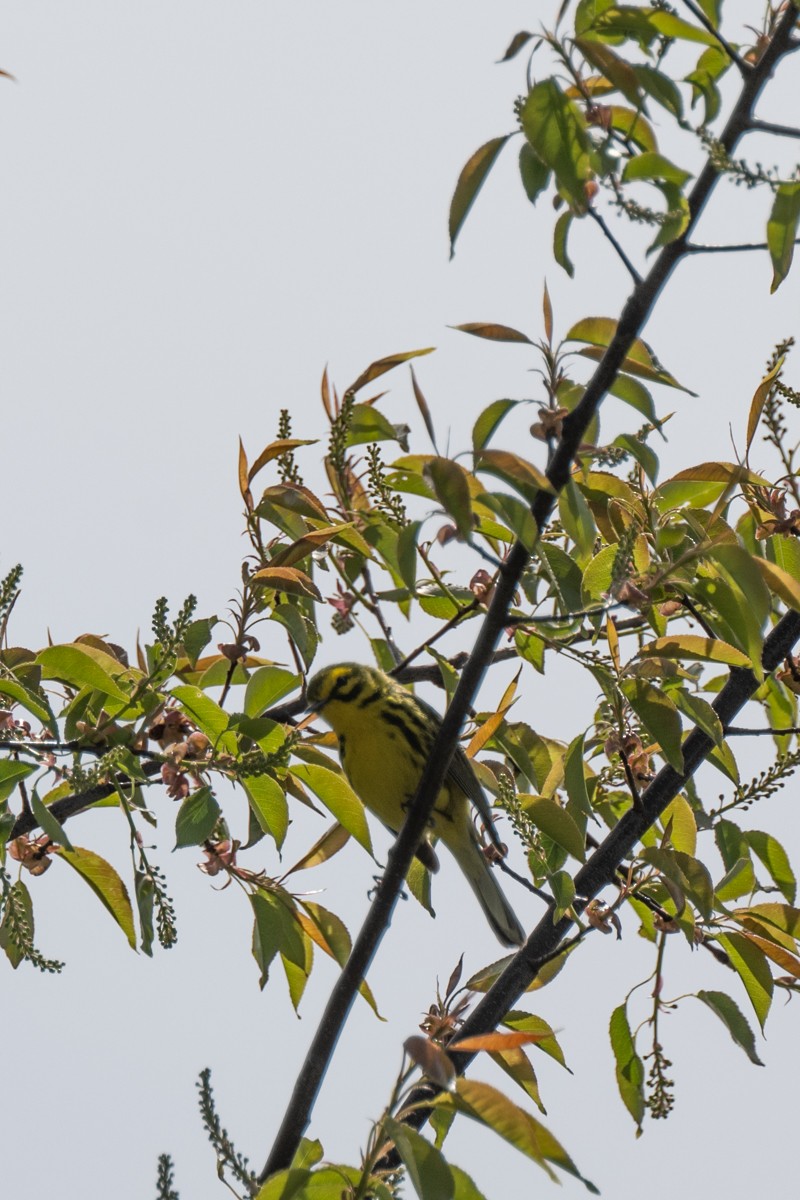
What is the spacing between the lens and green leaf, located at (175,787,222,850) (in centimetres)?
224

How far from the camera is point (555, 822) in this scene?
2.37 metres

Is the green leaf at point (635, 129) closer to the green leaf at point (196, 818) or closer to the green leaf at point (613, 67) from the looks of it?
the green leaf at point (613, 67)

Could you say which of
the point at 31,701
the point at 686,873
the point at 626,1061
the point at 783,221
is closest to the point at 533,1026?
the point at 626,1061

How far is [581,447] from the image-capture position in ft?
7.30

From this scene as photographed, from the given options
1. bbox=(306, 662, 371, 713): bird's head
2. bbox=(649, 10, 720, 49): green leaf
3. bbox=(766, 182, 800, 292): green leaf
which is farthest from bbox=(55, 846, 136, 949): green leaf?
bbox=(306, 662, 371, 713): bird's head

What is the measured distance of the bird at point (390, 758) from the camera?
4324 millimetres

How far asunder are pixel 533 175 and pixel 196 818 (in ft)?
3.68

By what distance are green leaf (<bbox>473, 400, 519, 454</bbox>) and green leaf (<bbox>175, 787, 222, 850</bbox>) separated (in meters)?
0.72

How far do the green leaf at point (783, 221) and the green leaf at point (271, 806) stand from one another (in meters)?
1.17

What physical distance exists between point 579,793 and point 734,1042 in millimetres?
520

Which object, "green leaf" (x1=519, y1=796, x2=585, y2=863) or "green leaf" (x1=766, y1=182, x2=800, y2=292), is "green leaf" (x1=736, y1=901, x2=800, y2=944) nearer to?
"green leaf" (x1=519, y1=796, x2=585, y2=863)

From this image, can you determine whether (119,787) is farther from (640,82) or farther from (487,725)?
(640,82)

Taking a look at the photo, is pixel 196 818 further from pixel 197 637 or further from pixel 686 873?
pixel 686 873

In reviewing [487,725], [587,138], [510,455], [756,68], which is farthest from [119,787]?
[756,68]
